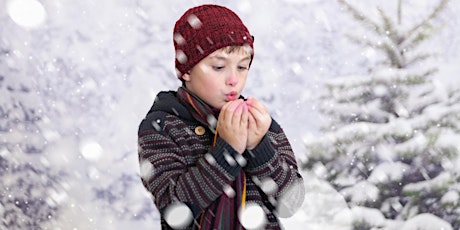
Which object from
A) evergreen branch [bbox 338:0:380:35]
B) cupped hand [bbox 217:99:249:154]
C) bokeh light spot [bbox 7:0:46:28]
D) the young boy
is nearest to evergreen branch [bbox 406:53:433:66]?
evergreen branch [bbox 338:0:380:35]

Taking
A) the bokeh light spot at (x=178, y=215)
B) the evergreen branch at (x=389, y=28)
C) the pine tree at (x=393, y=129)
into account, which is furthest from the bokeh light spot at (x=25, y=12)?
the bokeh light spot at (x=178, y=215)

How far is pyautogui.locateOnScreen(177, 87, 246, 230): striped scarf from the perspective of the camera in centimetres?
154

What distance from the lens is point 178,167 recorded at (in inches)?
60.5

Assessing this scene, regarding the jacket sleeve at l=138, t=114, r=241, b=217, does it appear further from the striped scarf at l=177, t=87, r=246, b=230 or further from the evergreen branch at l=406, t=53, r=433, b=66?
the evergreen branch at l=406, t=53, r=433, b=66

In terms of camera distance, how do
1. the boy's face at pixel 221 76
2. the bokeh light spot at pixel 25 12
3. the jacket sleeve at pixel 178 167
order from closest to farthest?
the jacket sleeve at pixel 178 167 < the boy's face at pixel 221 76 < the bokeh light spot at pixel 25 12

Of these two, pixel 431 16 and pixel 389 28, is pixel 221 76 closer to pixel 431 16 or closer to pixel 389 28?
pixel 389 28

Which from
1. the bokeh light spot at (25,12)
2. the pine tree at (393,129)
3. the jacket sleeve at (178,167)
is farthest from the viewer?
the pine tree at (393,129)

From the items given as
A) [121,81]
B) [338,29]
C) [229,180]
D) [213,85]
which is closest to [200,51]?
[213,85]

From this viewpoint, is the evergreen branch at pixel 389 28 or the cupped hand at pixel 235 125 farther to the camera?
the evergreen branch at pixel 389 28

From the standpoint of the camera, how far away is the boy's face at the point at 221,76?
1.58 m

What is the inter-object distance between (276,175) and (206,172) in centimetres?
19

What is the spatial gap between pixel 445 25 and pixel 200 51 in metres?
2.71

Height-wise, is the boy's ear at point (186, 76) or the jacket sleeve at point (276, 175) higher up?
the boy's ear at point (186, 76)

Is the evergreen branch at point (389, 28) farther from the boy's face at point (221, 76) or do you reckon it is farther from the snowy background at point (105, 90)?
the boy's face at point (221, 76)
